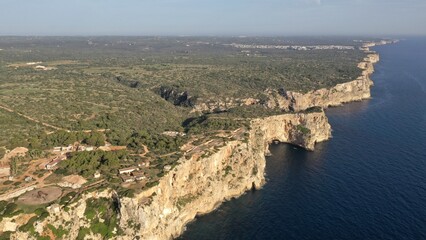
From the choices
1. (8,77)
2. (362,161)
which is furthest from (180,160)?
(8,77)

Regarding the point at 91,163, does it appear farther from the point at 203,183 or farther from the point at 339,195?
the point at 339,195

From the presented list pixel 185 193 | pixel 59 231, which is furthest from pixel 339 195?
pixel 59 231

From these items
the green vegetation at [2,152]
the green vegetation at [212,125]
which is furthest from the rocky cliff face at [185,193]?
the green vegetation at [2,152]

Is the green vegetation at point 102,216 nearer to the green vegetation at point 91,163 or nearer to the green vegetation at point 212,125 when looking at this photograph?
the green vegetation at point 91,163

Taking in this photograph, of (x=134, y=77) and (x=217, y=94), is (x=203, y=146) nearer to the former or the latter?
(x=217, y=94)

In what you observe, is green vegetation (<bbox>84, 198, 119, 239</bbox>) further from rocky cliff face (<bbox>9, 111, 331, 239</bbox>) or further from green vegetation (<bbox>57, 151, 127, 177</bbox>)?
green vegetation (<bbox>57, 151, 127, 177</bbox>)
